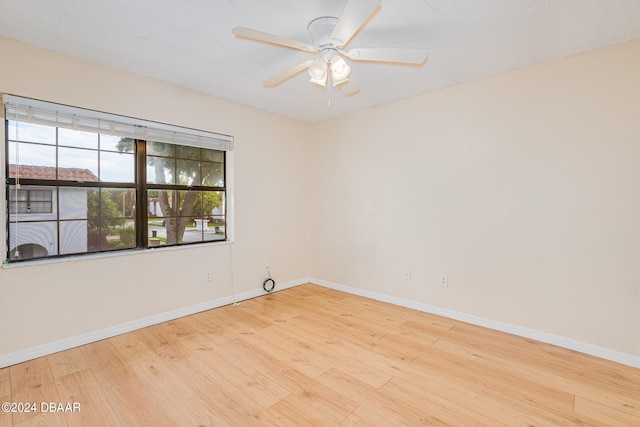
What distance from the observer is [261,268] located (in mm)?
3875

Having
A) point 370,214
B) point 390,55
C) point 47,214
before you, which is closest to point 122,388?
point 47,214

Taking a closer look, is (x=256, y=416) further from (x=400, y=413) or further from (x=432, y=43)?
(x=432, y=43)

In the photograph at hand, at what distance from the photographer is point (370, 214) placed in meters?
3.76

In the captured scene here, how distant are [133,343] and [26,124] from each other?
1.98 m

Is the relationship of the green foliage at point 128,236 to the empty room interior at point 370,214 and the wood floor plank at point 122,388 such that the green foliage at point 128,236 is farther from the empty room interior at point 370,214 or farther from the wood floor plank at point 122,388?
the wood floor plank at point 122,388

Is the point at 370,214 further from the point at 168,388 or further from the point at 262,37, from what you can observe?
the point at 168,388

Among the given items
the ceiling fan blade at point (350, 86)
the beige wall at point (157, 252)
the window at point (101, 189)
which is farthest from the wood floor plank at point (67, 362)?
the ceiling fan blade at point (350, 86)

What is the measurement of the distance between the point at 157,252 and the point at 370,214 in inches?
96.2

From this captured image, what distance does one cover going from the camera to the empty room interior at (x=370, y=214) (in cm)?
185

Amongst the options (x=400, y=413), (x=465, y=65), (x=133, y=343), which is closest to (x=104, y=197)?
(x=133, y=343)

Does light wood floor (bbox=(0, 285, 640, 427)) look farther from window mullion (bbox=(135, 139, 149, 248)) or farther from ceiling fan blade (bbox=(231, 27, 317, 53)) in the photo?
ceiling fan blade (bbox=(231, 27, 317, 53))

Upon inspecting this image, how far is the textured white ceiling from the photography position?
5.96 ft

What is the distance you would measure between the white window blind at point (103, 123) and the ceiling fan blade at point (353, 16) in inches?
83.7

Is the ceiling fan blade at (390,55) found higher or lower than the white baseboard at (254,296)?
higher
